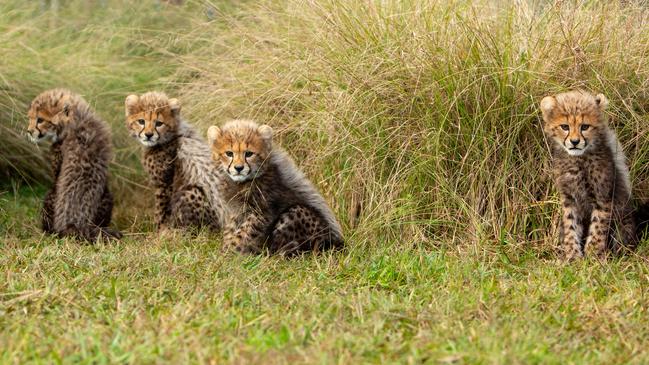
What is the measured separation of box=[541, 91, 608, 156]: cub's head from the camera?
4.98m

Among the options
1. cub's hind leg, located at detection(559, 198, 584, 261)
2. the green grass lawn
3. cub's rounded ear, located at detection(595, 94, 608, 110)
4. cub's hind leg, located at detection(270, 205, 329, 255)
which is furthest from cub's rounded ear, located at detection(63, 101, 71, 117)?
cub's rounded ear, located at detection(595, 94, 608, 110)

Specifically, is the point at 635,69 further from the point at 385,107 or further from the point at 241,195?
the point at 241,195

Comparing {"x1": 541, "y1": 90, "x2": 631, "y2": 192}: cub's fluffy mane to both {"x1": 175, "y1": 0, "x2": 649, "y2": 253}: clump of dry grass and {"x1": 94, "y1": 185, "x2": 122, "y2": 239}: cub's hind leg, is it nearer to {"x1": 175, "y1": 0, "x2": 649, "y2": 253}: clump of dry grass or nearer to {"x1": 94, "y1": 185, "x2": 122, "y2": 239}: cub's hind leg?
{"x1": 175, "y1": 0, "x2": 649, "y2": 253}: clump of dry grass

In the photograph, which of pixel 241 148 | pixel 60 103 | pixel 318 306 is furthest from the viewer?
pixel 60 103

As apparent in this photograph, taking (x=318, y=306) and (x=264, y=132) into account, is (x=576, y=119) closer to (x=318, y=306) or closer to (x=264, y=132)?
(x=264, y=132)

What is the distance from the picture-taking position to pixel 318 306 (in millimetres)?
3928

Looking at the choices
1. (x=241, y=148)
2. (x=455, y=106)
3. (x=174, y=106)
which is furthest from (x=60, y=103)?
(x=455, y=106)

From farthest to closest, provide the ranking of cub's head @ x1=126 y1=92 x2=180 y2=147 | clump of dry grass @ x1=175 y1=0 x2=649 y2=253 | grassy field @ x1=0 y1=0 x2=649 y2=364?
cub's head @ x1=126 y1=92 x2=180 y2=147
clump of dry grass @ x1=175 y1=0 x2=649 y2=253
grassy field @ x1=0 y1=0 x2=649 y2=364

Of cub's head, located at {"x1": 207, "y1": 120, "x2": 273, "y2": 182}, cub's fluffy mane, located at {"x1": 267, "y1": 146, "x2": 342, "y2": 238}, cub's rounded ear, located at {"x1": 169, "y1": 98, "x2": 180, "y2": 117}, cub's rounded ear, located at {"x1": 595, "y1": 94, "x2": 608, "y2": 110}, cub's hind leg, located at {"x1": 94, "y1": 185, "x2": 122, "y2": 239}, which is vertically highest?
cub's rounded ear, located at {"x1": 595, "y1": 94, "x2": 608, "y2": 110}

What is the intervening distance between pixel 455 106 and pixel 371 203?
2.36ft

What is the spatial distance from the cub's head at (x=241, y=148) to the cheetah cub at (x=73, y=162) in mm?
1023

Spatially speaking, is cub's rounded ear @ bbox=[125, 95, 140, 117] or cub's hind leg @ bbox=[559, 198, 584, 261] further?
cub's rounded ear @ bbox=[125, 95, 140, 117]

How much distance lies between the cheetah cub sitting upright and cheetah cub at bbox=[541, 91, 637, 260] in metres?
1.23

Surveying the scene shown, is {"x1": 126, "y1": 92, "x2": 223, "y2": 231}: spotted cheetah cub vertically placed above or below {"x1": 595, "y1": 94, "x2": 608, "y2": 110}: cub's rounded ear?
below
